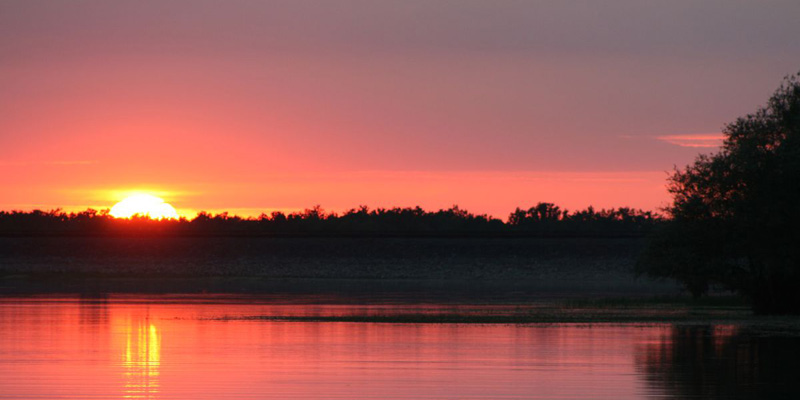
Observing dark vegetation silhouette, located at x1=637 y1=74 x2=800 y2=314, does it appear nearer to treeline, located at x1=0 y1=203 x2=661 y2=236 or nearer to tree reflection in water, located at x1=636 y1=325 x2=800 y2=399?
tree reflection in water, located at x1=636 y1=325 x2=800 y2=399

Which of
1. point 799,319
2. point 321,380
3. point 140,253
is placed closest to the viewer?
point 321,380

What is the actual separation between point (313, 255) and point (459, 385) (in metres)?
116

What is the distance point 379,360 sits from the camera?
97.9 ft

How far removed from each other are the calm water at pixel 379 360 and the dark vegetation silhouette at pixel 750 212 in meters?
11.1

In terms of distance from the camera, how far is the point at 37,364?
28.2 meters

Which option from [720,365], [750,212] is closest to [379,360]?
[720,365]

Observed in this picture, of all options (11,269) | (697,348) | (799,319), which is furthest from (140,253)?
(697,348)

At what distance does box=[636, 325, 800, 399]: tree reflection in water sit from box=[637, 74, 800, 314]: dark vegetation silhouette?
14.2 m

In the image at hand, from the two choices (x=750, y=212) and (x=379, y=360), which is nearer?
(x=379, y=360)

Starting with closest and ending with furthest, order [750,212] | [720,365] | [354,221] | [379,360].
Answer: [720,365]
[379,360]
[750,212]
[354,221]

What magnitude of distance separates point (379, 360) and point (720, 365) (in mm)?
8009

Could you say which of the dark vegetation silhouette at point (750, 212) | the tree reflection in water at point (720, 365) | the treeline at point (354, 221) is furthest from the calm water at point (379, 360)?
the treeline at point (354, 221)

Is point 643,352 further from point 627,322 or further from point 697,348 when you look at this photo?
point 627,322

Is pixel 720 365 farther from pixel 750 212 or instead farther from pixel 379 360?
pixel 750 212
